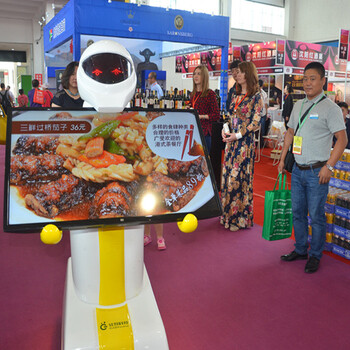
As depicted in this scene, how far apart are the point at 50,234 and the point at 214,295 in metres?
1.50

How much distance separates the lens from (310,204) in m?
2.65

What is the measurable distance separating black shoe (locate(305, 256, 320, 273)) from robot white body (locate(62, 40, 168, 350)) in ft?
5.01

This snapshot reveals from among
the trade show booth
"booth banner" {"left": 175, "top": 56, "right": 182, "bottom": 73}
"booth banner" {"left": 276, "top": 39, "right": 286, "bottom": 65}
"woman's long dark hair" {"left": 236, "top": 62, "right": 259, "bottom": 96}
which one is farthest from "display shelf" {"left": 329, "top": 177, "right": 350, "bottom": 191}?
"booth banner" {"left": 175, "top": 56, "right": 182, "bottom": 73}

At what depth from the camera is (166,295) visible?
2.40 metres

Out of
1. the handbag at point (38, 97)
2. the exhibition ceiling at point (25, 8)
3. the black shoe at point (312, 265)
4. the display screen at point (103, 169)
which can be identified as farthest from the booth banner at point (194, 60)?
the display screen at point (103, 169)

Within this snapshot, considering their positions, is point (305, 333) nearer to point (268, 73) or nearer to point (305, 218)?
point (305, 218)

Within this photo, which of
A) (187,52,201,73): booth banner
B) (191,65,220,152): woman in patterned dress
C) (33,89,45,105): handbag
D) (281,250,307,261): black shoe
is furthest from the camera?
(187,52,201,73): booth banner

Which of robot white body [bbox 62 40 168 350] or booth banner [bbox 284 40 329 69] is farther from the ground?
booth banner [bbox 284 40 329 69]

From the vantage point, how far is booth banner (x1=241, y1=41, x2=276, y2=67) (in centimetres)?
1039

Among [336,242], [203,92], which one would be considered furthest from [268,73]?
[336,242]

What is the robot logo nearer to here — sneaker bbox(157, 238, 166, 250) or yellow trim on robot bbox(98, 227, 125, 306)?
yellow trim on robot bbox(98, 227, 125, 306)

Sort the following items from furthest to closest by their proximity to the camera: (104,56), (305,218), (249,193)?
(249,193), (305,218), (104,56)

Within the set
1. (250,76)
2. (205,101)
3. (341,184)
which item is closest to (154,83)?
(205,101)

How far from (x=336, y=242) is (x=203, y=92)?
191 cm
